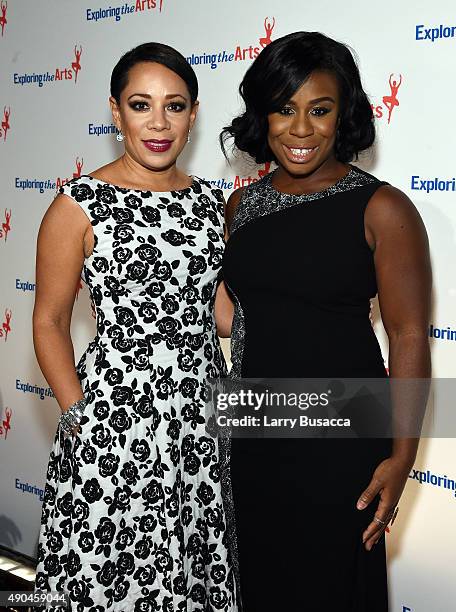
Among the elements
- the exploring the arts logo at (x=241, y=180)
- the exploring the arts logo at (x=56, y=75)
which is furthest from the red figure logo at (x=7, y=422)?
the exploring the arts logo at (x=241, y=180)

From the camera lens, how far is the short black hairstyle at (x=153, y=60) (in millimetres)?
1781

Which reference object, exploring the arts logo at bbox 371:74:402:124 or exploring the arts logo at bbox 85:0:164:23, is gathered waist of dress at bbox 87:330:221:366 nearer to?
exploring the arts logo at bbox 371:74:402:124

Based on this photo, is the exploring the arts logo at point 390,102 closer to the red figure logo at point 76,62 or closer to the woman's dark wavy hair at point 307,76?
the woman's dark wavy hair at point 307,76

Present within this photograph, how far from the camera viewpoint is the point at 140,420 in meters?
1.79

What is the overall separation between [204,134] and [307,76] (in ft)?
3.66

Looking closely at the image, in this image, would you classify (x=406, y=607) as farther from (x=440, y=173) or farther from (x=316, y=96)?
(x=316, y=96)

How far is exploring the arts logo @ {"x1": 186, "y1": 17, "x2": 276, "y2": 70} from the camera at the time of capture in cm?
249

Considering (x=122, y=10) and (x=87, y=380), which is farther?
(x=122, y=10)

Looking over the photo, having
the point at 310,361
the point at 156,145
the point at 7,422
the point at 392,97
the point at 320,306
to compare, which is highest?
the point at 392,97

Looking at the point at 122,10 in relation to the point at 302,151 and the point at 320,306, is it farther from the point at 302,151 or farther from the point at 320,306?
the point at 320,306

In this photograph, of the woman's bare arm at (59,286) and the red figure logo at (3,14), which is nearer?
the woman's bare arm at (59,286)

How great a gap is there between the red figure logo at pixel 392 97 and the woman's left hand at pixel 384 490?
1026 millimetres

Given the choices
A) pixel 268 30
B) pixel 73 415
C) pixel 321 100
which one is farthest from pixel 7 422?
pixel 321 100

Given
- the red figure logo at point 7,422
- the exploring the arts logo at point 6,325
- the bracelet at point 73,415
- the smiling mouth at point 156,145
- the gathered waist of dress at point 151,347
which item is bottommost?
the red figure logo at point 7,422
